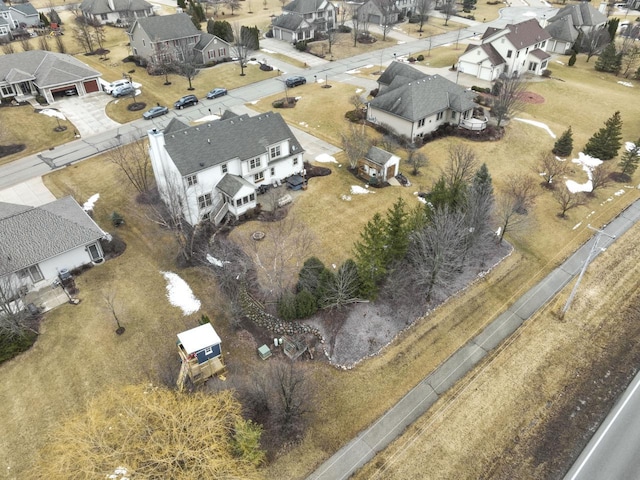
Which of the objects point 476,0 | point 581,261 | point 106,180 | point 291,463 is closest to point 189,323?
point 291,463

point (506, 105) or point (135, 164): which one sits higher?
point (506, 105)

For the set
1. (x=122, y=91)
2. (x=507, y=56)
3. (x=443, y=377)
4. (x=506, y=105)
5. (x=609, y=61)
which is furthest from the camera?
(x=609, y=61)

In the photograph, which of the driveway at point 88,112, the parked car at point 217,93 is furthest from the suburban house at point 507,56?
the driveway at point 88,112

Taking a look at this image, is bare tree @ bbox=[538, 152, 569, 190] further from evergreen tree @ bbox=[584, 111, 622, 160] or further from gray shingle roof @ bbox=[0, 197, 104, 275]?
gray shingle roof @ bbox=[0, 197, 104, 275]

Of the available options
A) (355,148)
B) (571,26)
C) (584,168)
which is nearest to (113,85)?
(355,148)

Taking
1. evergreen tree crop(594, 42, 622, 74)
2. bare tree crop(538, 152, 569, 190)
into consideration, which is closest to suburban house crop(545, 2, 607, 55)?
evergreen tree crop(594, 42, 622, 74)

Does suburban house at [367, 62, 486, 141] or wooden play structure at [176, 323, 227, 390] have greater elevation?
suburban house at [367, 62, 486, 141]

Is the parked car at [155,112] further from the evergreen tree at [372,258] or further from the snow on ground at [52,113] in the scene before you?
the evergreen tree at [372,258]

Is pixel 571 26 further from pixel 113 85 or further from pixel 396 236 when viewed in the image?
pixel 113 85
